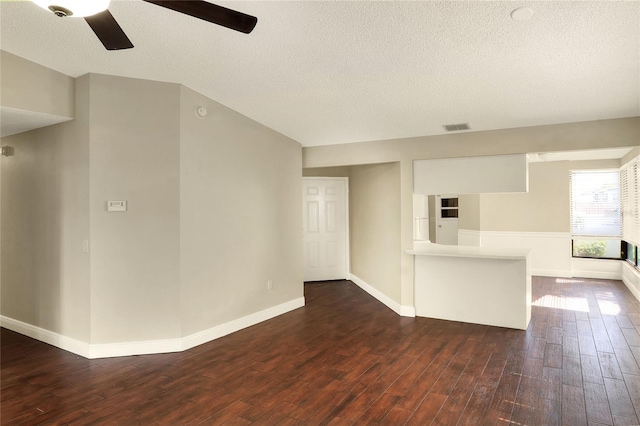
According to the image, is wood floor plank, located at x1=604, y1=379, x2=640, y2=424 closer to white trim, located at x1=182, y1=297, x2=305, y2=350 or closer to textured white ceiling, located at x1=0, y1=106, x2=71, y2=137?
white trim, located at x1=182, y1=297, x2=305, y2=350

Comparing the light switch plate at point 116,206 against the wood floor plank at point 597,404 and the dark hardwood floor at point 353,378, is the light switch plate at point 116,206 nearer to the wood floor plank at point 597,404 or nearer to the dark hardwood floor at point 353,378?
the dark hardwood floor at point 353,378

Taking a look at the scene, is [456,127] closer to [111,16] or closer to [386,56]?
[386,56]

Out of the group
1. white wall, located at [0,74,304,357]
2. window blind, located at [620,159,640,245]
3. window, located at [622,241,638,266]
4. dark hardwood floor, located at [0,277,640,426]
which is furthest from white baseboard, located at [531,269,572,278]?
white wall, located at [0,74,304,357]

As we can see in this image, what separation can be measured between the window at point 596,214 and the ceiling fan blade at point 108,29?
28.0ft

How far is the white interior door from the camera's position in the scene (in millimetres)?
7219

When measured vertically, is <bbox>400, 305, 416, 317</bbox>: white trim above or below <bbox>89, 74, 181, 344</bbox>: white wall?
below

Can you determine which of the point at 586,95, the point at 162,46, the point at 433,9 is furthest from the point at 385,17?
the point at 586,95

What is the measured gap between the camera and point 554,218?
7.92 m

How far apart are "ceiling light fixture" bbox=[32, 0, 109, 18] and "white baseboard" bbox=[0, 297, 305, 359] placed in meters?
3.03

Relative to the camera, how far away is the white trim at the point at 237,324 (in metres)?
3.97

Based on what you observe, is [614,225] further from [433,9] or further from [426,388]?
[433,9]

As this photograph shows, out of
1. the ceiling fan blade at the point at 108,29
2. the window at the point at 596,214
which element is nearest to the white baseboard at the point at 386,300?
the ceiling fan blade at the point at 108,29

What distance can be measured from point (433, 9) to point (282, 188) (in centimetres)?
330

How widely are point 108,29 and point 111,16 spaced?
13cm
